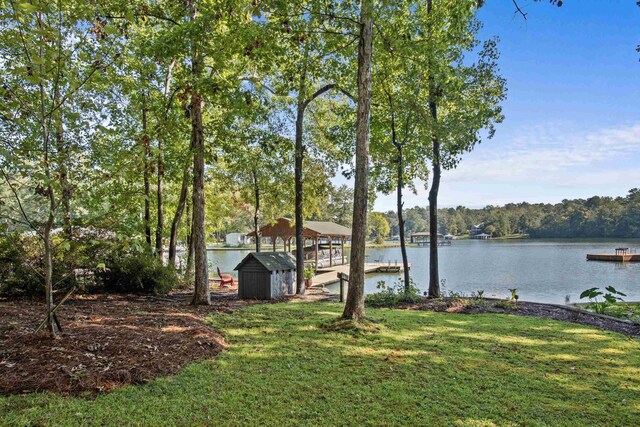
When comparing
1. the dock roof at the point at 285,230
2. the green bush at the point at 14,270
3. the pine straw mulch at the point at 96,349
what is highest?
the dock roof at the point at 285,230

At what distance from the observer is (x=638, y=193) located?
5897 cm

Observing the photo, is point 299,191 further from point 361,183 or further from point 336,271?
point 336,271

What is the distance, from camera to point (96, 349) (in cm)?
374

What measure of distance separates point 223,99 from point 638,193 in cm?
7467

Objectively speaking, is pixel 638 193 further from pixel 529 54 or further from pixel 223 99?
pixel 223 99

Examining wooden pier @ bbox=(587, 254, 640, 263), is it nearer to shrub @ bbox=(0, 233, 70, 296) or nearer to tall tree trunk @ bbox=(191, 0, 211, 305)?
tall tree trunk @ bbox=(191, 0, 211, 305)

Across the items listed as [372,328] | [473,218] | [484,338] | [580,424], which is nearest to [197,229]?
[372,328]

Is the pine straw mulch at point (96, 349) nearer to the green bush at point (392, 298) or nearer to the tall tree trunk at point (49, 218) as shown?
the tall tree trunk at point (49, 218)

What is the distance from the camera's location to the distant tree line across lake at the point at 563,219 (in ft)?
209

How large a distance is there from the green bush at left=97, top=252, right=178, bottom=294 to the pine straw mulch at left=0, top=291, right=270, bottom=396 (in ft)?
11.4

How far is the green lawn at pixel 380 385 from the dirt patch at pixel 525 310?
128 centimetres

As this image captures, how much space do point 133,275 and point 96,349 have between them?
616cm

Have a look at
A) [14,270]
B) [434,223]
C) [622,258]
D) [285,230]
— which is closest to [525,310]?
[434,223]

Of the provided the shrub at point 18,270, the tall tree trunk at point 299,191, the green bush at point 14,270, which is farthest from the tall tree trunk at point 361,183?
the green bush at point 14,270
